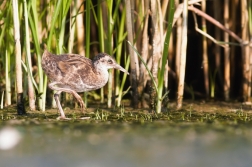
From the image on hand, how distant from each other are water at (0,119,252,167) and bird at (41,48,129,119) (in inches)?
23.2

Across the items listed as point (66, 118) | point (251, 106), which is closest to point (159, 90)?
point (66, 118)

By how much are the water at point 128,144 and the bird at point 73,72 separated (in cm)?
59

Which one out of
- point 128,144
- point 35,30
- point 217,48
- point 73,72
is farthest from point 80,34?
point 128,144

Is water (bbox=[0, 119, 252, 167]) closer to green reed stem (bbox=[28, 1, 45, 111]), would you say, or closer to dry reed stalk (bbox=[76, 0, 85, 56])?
green reed stem (bbox=[28, 1, 45, 111])

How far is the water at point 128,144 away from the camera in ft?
15.1

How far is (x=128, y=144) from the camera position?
5027mm

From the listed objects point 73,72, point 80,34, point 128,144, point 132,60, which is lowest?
point 128,144

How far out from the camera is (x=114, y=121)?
6141 mm

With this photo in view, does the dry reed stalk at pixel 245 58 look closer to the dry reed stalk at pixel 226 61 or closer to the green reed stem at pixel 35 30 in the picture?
the dry reed stalk at pixel 226 61

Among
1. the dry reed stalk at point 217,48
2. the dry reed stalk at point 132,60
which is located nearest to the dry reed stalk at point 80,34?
the dry reed stalk at point 132,60

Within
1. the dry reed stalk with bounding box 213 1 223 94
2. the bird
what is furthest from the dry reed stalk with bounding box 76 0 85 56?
the dry reed stalk with bounding box 213 1 223 94

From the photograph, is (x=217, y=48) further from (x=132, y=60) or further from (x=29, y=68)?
(x=29, y=68)

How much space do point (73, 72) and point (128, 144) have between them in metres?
1.59

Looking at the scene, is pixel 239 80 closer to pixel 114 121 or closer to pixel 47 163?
pixel 114 121
